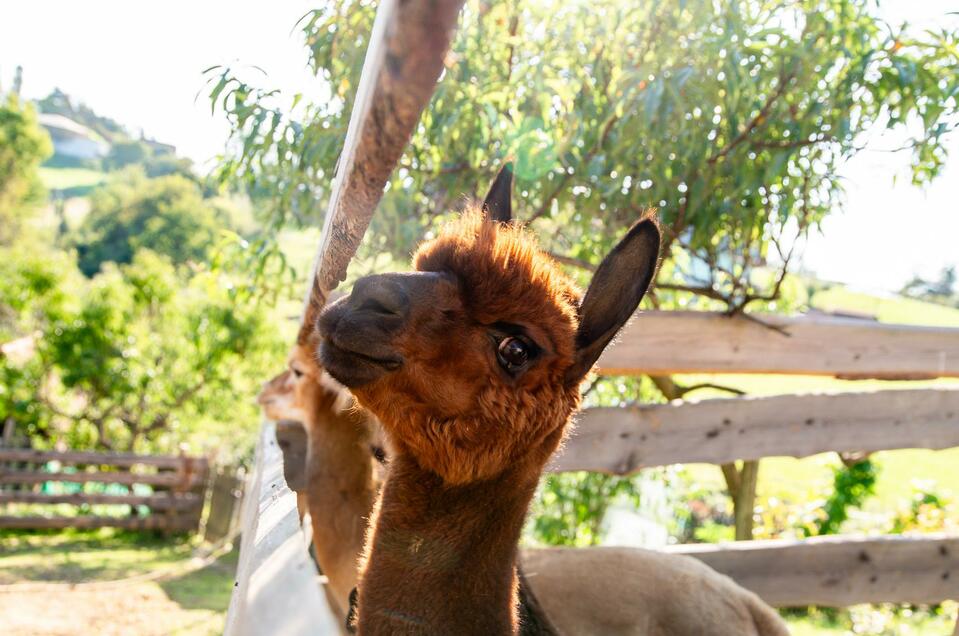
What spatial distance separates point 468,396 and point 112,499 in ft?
39.1

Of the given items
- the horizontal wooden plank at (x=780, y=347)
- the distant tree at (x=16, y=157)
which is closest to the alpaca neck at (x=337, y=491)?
the horizontal wooden plank at (x=780, y=347)

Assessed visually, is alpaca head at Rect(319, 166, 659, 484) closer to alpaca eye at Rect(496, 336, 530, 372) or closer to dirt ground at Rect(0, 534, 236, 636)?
alpaca eye at Rect(496, 336, 530, 372)

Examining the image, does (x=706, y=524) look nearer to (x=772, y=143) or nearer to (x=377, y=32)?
(x=772, y=143)

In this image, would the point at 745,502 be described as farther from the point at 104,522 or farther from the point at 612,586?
the point at 104,522

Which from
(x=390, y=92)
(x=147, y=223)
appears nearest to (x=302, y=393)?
(x=390, y=92)

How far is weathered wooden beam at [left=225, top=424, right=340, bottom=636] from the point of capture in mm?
1050

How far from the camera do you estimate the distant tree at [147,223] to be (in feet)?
135

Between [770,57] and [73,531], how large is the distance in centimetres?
1227

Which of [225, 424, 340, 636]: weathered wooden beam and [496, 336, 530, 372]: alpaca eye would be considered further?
[496, 336, 530, 372]: alpaca eye

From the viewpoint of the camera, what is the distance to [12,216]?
3666 cm

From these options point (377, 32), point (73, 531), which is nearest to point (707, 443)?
point (377, 32)

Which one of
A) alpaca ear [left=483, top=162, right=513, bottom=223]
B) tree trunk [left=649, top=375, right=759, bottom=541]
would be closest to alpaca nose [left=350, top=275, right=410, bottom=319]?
alpaca ear [left=483, top=162, right=513, bottom=223]

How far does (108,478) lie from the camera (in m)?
11.5

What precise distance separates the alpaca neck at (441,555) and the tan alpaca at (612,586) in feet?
2.57
